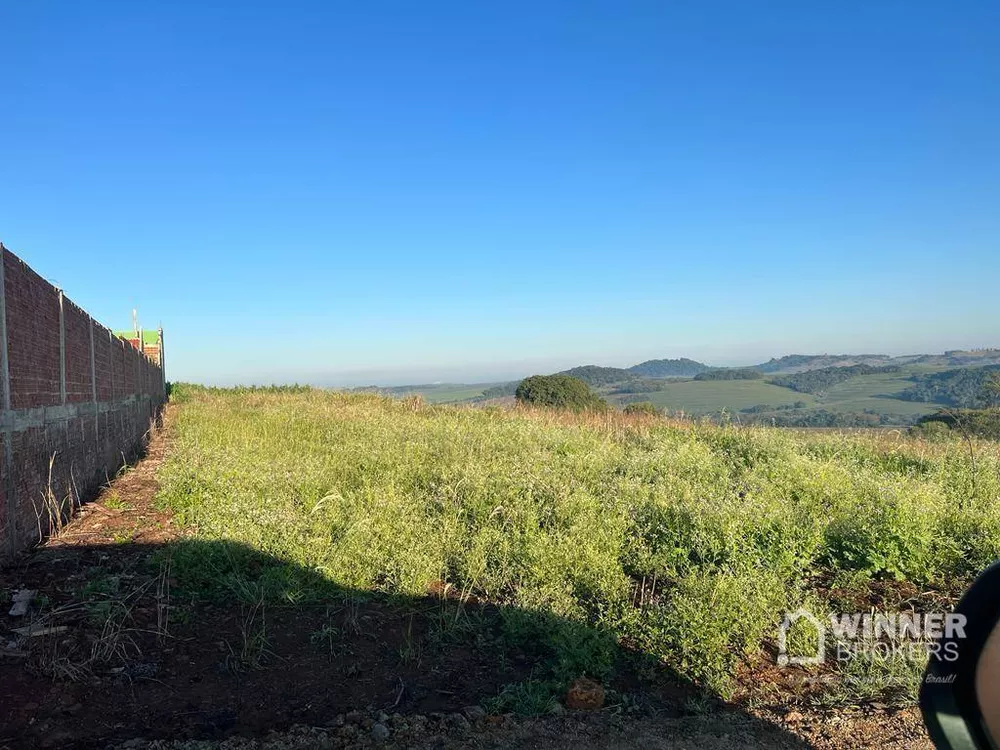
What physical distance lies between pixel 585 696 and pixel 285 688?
1.64m

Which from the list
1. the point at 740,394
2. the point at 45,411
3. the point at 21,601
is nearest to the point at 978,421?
the point at 21,601

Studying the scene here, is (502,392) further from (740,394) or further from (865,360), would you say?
(865,360)

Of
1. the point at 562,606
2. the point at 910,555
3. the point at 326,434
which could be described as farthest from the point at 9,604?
the point at 326,434

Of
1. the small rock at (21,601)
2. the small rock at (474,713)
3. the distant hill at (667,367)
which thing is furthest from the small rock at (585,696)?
the distant hill at (667,367)

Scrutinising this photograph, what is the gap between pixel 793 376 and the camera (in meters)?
39.6

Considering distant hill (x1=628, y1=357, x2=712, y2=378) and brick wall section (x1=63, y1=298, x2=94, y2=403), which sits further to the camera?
distant hill (x1=628, y1=357, x2=712, y2=378)

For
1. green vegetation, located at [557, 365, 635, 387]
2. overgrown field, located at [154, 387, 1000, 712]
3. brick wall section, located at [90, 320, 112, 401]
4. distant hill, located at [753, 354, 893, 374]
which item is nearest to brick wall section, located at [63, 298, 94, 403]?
brick wall section, located at [90, 320, 112, 401]

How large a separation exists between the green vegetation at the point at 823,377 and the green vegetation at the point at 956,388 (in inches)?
195

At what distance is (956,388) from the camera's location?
1936 cm

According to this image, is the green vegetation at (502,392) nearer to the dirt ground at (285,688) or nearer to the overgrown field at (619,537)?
the overgrown field at (619,537)

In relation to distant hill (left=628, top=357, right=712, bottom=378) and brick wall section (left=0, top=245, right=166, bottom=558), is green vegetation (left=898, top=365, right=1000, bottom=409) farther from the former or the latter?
distant hill (left=628, top=357, right=712, bottom=378)

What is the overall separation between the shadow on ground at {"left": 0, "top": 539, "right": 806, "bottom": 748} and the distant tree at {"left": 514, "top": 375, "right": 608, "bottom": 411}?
60.6ft

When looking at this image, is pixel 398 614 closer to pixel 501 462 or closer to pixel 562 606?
pixel 562 606

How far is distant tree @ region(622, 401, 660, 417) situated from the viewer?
51.4ft
